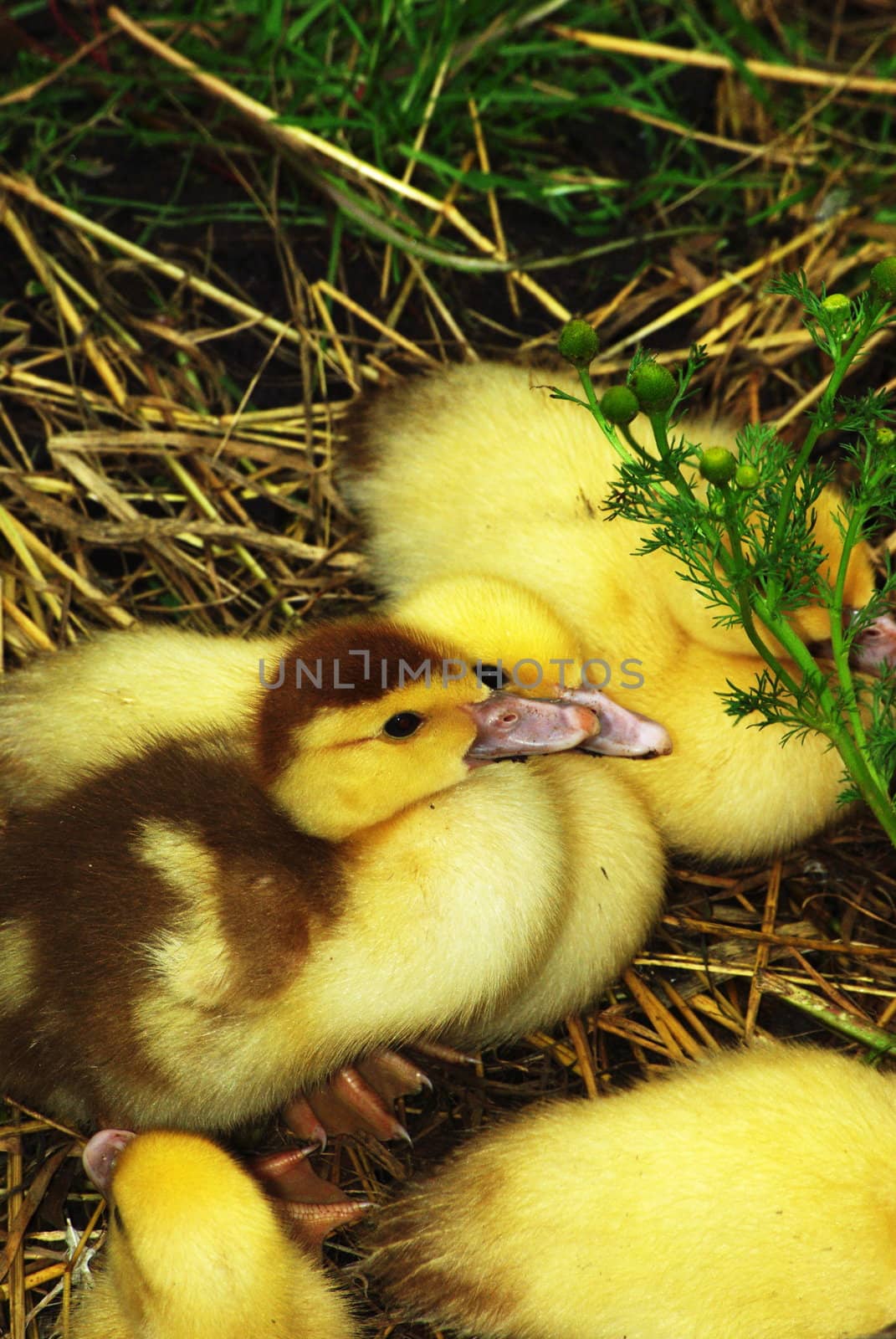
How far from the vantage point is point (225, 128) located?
297cm

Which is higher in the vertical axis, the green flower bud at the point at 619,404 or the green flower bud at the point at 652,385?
the green flower bud at the point at 652,385

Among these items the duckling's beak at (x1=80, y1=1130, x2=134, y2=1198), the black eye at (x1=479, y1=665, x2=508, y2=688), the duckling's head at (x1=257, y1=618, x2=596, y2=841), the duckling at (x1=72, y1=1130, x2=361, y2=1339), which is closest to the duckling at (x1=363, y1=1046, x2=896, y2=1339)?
the duckling at (x1=72, y1=1130, x2=361, y2=1339)

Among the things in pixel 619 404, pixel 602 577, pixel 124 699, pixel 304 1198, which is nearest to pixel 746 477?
pixel 619 404

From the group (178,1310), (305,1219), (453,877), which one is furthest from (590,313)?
(178,1310)

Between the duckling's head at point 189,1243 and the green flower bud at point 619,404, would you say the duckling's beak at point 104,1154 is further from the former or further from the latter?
the green flower bud at point 619,404

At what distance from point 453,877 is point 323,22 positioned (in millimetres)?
2068

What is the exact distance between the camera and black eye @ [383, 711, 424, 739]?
1905 millimetres

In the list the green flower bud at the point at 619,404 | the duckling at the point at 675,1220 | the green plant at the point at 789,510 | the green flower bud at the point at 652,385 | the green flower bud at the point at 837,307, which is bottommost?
the duckling at the point at 675,1220

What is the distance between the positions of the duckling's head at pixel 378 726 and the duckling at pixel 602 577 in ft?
1.09

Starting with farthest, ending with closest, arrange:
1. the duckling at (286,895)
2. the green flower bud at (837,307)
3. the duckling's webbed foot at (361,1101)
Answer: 1. the duckling's webbed foot at (361,1101)
2. the duckling at (286,895)
3. the green flower bud at (837,307)

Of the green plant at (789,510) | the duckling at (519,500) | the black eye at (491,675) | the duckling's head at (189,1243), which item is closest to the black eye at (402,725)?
the black eye at (491,675)

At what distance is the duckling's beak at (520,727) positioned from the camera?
199 centimetres

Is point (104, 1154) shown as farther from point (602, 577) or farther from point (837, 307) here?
point (837, 307)

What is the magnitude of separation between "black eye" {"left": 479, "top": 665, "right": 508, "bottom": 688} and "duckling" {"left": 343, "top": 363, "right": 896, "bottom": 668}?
0.32 metres
